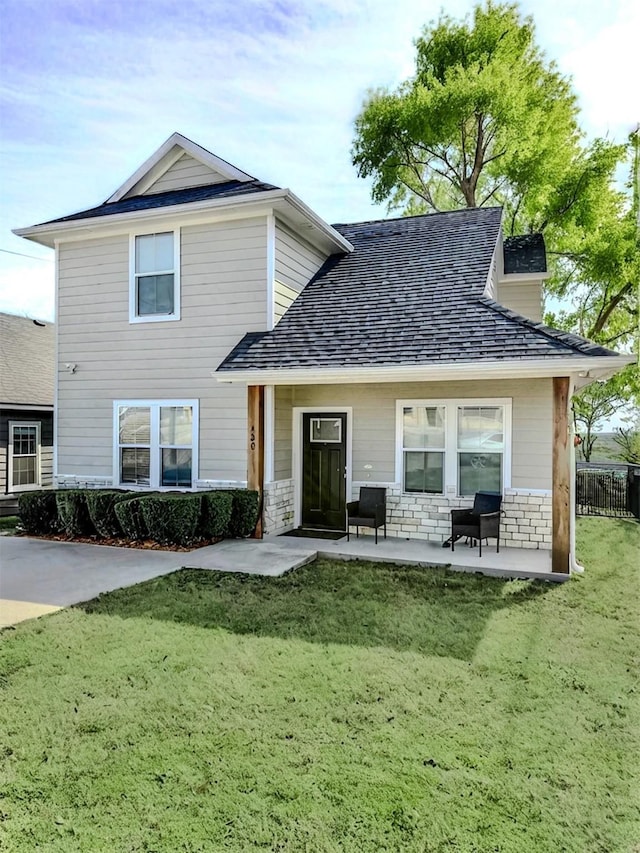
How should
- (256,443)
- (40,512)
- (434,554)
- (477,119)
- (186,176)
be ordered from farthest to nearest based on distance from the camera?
(477,119) → (186,176) → (40,512) → (256,443) → (434,554)

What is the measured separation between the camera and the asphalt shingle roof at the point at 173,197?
9.23 metres

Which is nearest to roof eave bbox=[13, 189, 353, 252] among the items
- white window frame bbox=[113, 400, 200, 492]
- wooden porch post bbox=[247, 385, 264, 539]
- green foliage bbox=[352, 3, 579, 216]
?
wooden porch post bbox=[247, 385, 264, 539]

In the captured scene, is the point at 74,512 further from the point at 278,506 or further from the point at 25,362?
the point at 25,362

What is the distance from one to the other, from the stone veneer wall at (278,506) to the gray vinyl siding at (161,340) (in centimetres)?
59

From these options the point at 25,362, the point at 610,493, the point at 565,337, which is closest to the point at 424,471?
the point at 565,337

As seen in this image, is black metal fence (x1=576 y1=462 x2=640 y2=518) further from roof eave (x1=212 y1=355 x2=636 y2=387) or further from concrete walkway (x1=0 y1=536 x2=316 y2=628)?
concrete walkway (x1=0 y1=536 x2=316 y2=628)

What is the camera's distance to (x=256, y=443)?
28.6 feet

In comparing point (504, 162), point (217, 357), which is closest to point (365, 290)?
point (217, 357)

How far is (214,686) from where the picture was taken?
12.9 ft

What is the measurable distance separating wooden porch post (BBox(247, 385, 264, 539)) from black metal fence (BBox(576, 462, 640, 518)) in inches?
313

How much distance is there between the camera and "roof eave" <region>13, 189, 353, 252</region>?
874cm

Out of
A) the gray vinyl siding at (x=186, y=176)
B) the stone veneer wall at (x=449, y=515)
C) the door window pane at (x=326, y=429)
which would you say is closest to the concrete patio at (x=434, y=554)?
the stone veneer wall at (x=449, y=515)

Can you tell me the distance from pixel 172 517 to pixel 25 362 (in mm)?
9931

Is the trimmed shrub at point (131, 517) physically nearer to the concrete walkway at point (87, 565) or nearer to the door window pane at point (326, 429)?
the concrete walkway at point (87, 565)
